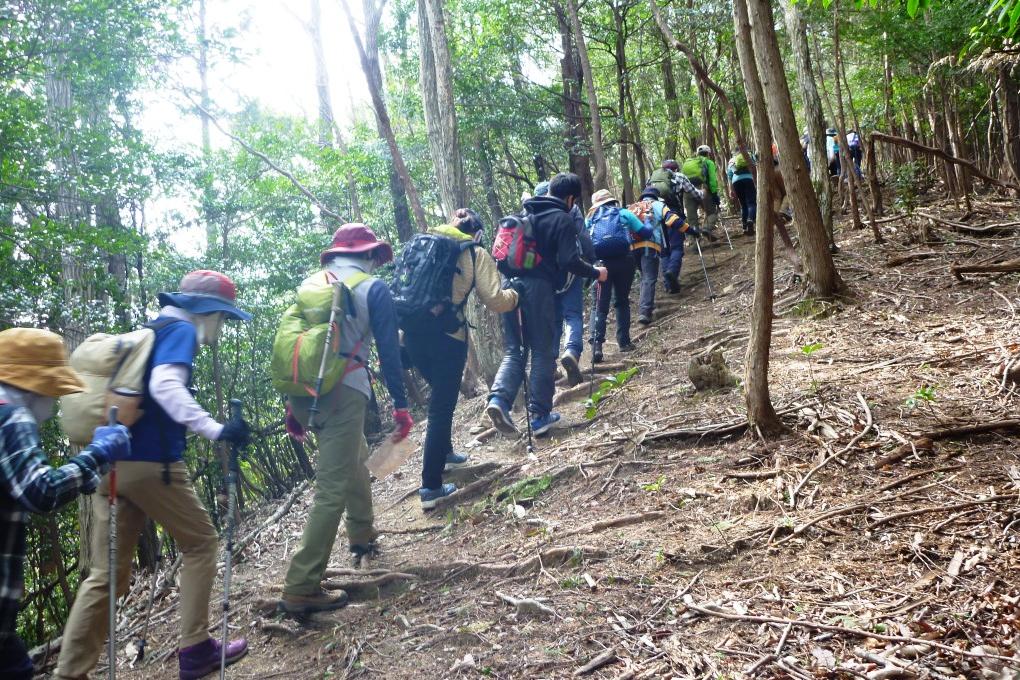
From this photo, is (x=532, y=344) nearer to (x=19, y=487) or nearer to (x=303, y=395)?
(x=303, y=395)

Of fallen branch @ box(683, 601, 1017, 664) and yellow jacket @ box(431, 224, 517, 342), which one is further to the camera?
yellow jacket @ box(431, 224, 517, 342)

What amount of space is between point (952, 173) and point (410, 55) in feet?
41.1

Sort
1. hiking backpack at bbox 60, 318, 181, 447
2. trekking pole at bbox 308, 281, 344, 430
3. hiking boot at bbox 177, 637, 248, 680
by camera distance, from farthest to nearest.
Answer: trekking pole at bbox 308, 281, 344, 430
hiking boot at bbox 177, 637, 248, 680
hiking backpack at bbox 60, 318, 181, 447

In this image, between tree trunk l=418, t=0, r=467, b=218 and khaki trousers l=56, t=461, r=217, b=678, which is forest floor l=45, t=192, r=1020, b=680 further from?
tree trunk l=418, t=0, r=467, b=218

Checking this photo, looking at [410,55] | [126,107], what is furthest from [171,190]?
[410,55]

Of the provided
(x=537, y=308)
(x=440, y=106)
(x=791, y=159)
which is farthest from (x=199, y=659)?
(x=440, y=106)

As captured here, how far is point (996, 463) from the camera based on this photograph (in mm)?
3973

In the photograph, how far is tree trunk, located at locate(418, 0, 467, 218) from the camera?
29.9ft

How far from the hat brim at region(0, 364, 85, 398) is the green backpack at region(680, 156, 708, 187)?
12196mm

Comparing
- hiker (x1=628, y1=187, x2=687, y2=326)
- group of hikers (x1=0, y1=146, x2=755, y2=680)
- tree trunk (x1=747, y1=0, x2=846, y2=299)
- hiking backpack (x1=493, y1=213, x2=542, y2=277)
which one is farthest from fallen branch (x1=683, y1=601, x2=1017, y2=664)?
hiker (x1=628, y1=187, x2=687, y2=326)

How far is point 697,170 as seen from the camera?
1367cm

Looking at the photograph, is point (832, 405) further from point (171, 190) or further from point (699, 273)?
point (171, 190)

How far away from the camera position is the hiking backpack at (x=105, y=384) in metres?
3.66

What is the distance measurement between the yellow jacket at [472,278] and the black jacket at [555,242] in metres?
0.97
